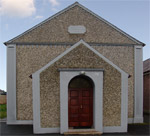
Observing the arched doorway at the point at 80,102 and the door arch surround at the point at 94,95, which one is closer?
the door arch surround at the point at 94,95

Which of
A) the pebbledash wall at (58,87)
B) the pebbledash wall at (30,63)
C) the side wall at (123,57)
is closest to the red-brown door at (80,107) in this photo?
the pebbledash wall at (58,87)

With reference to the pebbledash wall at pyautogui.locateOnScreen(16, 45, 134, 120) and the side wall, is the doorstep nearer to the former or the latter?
the pebbledash wall at pyautogui.locateOnScreen(16, 45, 134, 120)

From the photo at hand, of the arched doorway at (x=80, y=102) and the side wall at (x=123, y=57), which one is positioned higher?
the side wall at (x=123, y=57)

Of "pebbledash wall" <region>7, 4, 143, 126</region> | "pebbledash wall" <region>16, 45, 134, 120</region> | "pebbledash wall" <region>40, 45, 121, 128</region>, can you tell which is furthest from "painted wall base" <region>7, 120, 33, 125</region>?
"pebbledash wall" <region>40, 45, 121, 128</region>

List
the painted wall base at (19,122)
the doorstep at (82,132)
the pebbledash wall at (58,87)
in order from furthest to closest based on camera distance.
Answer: the painted wall base at (19,122), the pebbledash wall at (58,87), the doorstep at (82,132)

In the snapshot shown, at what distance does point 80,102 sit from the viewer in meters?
7.76

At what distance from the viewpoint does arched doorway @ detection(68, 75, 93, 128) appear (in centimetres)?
770

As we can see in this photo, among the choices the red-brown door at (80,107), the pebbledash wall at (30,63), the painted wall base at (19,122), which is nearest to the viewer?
the red-brown door at (80,107)

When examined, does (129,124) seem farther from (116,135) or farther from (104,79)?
(104,79)

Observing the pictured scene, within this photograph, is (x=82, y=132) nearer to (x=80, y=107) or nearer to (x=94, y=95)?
(x=80, y=107)


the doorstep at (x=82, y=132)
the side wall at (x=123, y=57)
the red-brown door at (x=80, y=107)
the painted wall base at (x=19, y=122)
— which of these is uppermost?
the side wall at (x=123, y=57)

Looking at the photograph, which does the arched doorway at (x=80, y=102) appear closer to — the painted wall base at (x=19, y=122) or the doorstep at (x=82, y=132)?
the doorstep at (x=82, y=132)

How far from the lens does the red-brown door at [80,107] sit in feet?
25.3

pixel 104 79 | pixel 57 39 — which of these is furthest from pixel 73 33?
pixel 104 79
